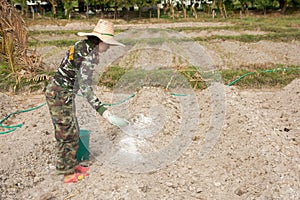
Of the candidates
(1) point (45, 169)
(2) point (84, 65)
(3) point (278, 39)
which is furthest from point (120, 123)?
(3) point (278, 39)

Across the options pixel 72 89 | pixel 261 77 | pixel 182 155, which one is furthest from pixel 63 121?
pixel 261 77

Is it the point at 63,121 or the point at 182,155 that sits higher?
the point at 63,121

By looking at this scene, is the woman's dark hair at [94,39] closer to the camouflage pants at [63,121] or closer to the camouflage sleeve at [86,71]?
the camouflage sleeve at [86,71]

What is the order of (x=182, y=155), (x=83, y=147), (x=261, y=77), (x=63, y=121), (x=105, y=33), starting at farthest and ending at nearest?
(x=261, y=77)
(x=182, y=155)
(x=83, y=147)
(x=63, y=121)
(x=105, y=33)

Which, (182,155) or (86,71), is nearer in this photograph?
(86,71)

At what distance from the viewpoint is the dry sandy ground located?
3166 mm

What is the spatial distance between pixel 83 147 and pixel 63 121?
2.33ft

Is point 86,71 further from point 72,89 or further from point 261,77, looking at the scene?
point 261,77

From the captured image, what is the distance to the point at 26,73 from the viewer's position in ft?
22.9

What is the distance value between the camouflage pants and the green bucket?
399 mm

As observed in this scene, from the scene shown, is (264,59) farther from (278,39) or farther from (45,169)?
(45,169)

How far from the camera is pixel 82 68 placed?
3.03 metres

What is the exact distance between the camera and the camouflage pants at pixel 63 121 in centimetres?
317

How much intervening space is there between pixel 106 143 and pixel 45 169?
0.77 metres
